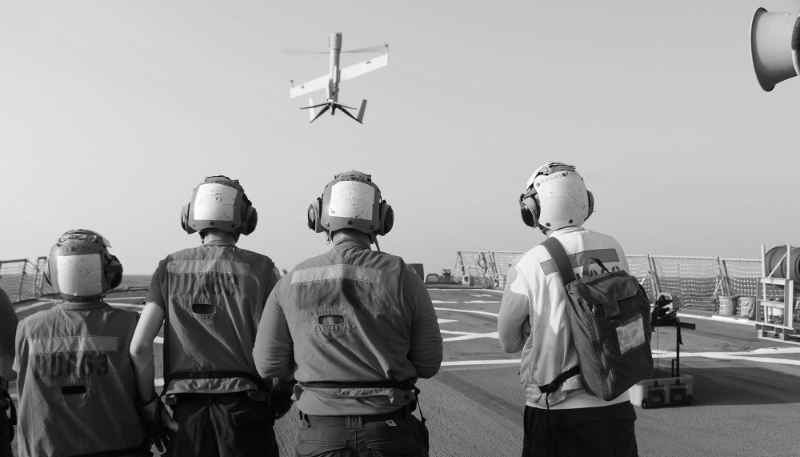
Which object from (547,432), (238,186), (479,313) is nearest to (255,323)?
(238,186)

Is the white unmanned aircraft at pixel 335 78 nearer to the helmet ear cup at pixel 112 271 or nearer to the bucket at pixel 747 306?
the bucket at pixel 747 306

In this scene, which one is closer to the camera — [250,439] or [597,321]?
[597,321]

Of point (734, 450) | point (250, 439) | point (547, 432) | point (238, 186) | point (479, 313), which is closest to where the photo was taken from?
point (547, 432)

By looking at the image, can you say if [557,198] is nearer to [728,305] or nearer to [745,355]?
[745,355]

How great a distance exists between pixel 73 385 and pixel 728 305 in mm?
17790

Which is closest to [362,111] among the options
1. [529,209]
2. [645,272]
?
[645,272]

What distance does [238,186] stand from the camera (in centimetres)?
399

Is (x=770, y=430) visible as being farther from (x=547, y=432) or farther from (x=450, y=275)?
(x=450, y=275)

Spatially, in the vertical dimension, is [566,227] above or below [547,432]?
above

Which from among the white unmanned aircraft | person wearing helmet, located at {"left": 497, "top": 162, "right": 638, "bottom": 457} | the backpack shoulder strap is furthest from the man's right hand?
the white unmanned aircraft

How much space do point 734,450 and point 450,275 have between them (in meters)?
27.2

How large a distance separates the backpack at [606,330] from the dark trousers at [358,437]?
0.81 m

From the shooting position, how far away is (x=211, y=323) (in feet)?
11.5

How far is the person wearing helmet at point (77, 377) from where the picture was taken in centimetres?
328
